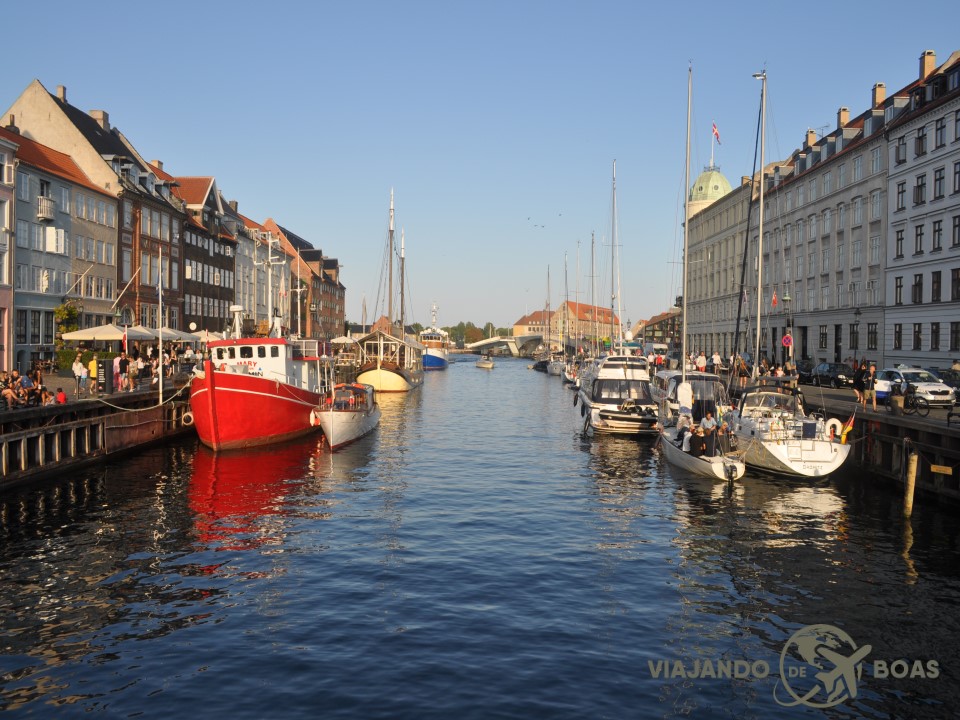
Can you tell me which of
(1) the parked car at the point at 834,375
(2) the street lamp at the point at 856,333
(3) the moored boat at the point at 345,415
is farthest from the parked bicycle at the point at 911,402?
(2) the street lamp at the point at 856,333

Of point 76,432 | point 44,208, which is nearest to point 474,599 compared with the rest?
point 76,432

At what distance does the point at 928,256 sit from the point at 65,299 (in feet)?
195

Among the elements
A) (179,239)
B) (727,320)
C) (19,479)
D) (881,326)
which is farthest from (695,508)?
(727,320)

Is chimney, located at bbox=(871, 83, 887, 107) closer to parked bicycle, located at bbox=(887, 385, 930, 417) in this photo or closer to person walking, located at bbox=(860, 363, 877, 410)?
person walking, located at bbox=(860, 363, 877, 410)

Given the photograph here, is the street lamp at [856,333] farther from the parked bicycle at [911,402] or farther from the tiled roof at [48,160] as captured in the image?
the tiled roof at [48,160]

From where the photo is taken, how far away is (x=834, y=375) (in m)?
51.7

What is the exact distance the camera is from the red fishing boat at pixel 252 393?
1403 inches

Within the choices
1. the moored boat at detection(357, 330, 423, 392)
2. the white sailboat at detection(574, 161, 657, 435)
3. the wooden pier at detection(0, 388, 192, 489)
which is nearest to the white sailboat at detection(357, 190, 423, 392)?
A: the moored boat at detection(357, 330, 423, 392)

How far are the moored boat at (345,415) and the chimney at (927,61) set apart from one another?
48551 mm

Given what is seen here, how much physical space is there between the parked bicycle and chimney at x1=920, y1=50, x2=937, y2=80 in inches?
1423

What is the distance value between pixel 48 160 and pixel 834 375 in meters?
55.6

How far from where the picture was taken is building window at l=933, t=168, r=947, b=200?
2031 inches

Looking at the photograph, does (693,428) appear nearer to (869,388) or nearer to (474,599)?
(869,388)

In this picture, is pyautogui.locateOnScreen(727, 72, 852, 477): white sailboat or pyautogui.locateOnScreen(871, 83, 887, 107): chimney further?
pyautogui.locateOnScreen(871, 83, 887, 107): chimney
